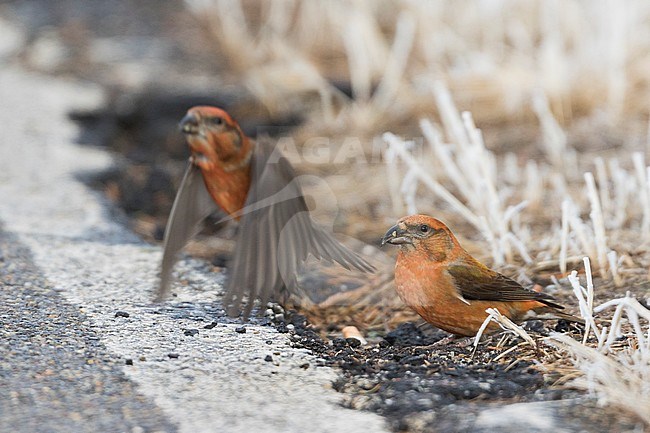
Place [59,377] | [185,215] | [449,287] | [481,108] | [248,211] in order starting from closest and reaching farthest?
1. [59,377]
2. [449,287]
3. [248,211]
4. [185,215]
5. [481,108]

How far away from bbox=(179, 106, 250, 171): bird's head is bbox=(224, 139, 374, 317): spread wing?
0.09 metres

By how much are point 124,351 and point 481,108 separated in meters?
3.99

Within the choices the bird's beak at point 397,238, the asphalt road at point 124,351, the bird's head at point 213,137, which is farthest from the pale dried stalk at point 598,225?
the bird's head at point 213,137

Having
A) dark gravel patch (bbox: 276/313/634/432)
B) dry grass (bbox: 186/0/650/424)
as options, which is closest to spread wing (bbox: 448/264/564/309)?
dark gravel patch (bbox: 276/313/634/432)

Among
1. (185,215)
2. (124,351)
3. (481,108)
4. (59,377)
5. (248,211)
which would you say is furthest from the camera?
(481,108)

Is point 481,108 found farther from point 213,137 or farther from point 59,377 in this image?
point 59,377

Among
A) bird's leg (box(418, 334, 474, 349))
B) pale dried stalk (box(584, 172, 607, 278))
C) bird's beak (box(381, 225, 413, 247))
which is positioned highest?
pale dried stalk (box(584, 172, 607, 278))

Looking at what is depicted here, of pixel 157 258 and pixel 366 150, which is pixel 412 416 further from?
pixel 366 150

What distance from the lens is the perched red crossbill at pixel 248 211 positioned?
10.2 ft

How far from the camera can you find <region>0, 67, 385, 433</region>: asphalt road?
243 cm

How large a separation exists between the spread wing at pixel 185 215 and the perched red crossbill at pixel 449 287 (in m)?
0.81

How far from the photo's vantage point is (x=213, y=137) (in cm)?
376

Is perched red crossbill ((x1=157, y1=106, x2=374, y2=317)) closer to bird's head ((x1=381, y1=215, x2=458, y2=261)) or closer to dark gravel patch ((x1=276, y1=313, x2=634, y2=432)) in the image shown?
dark gravel patch ((x1=276, y1=313, x2=634, y2=432))

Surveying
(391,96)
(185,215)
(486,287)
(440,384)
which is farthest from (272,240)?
(391,96)
